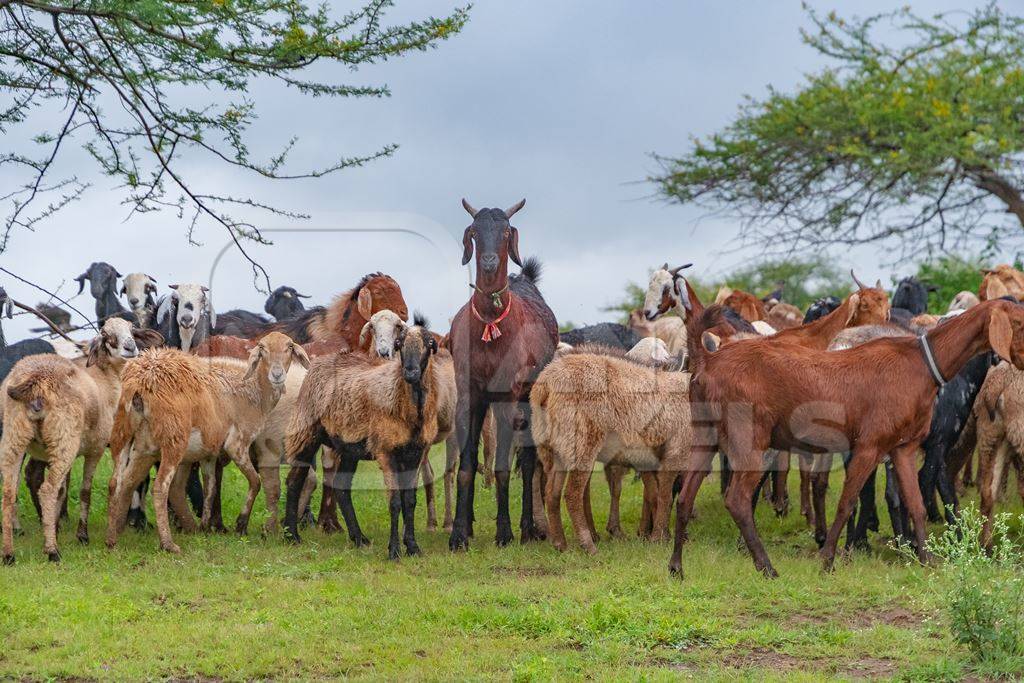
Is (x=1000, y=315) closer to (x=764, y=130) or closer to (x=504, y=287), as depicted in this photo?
(x=504, y=287)

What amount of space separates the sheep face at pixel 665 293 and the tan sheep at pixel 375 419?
3.72m

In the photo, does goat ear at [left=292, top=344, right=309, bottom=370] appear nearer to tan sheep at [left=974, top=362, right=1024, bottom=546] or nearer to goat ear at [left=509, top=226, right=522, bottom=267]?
goat ear at [left=509, top=226, right=522, bottom=267]

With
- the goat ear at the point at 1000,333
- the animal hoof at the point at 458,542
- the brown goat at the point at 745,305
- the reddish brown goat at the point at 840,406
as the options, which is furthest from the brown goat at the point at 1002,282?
the animal hoof at the point at 458,542

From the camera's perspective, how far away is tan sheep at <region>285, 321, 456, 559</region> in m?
10.1

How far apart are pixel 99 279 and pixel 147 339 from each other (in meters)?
3.62

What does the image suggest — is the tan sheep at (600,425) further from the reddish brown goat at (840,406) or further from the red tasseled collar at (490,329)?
the reddish brown goat at (840,406)

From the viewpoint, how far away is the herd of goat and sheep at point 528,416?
9.17 metres

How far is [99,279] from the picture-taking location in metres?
15.3

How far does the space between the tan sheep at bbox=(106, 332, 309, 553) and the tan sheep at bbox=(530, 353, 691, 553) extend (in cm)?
241

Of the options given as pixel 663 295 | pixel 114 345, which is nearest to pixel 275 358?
pixel 114 345

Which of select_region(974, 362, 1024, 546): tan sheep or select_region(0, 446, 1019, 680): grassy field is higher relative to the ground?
select_region(974, 362, 1024, 546): tan sheep

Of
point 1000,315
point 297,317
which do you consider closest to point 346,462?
point 297,317

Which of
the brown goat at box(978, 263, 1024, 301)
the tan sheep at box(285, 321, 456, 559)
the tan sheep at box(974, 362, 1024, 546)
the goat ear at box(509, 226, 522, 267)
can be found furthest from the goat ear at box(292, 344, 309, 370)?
the brown goat at box(978, 263, 1024, 301)

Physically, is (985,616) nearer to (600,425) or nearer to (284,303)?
(600,425)
